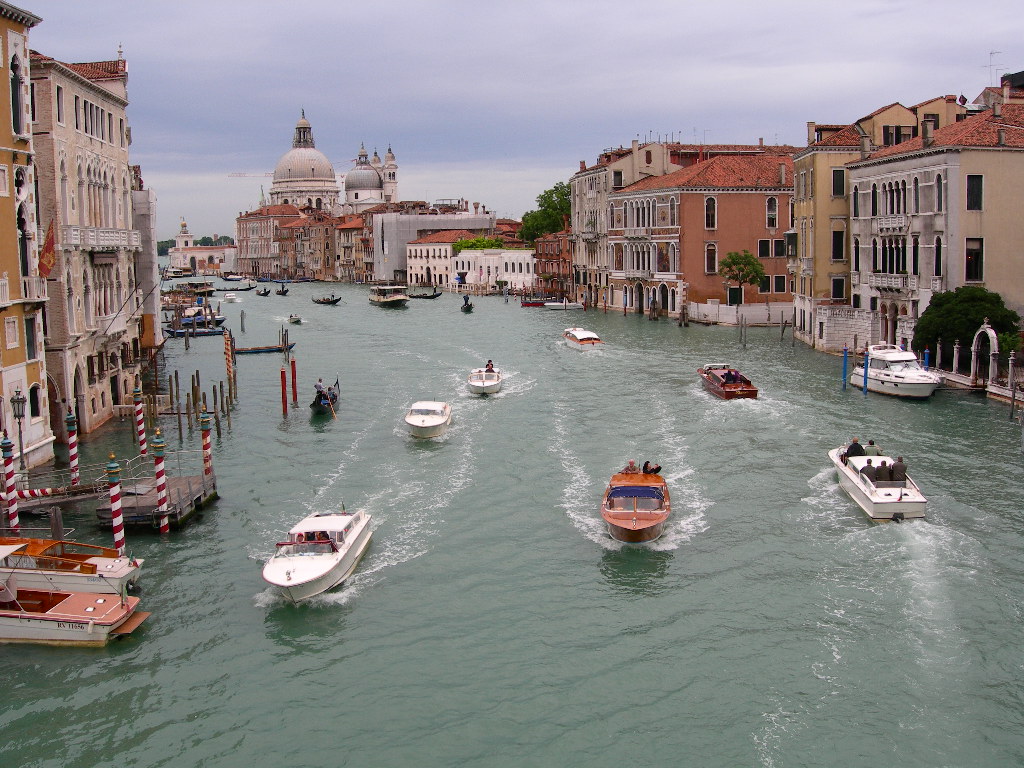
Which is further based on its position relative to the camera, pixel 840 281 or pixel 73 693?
pixel 840 281

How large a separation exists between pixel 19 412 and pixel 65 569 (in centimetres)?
610

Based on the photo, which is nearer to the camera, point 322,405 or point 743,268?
point 322,405

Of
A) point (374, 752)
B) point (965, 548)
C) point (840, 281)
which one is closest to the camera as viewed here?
point (374, 752)

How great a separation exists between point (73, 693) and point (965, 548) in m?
12.3

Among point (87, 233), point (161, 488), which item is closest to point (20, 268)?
point (87, 233)

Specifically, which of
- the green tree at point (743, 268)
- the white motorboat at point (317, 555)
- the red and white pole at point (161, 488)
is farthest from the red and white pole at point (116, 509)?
the green tree at point (743, 268)

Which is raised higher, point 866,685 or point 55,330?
point 55,330

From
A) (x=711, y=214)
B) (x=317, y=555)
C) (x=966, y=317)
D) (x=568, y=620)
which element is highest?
(x=711, y=214)

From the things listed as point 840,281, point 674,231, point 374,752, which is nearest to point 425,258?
point 674,231

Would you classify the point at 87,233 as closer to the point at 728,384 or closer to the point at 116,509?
the point at 116,509

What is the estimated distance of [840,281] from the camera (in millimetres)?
39250

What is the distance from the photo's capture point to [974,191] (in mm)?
30016

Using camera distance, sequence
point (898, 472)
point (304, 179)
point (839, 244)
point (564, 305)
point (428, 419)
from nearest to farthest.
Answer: point (898, 472)
point (428, 419)
point (839, 244)
point (564, 305)
point (304, 179)

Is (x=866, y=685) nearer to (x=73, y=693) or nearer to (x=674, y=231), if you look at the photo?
(x=73, y=693)
